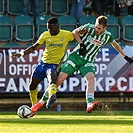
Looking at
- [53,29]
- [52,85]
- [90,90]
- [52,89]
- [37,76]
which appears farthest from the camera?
[37,76]

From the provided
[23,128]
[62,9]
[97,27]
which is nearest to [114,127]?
[23,128]

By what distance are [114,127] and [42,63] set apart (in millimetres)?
3168

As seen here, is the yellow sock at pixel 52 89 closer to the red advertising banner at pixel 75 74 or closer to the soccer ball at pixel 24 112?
the soccer ball at pixel 24 112

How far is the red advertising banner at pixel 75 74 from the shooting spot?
17.2 metres

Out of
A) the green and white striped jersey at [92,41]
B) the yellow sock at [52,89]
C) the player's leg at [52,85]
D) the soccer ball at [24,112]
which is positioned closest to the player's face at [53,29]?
the green and white striped jersey at [92,41]

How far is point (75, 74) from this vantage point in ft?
57.0

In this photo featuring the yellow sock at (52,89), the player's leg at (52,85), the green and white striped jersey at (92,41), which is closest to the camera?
the player's leg at (52,85)

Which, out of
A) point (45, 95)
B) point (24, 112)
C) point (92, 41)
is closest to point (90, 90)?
point (45, 95)

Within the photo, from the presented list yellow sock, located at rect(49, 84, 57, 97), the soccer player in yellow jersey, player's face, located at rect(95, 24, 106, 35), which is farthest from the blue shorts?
player's face, located at rect(95, 24, 106, 35)

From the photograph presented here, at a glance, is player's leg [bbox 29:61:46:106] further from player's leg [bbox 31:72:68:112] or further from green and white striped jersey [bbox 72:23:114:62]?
green and white striped jersey [bbox 72:23:114:62]

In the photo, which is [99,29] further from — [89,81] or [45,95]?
[45,95]

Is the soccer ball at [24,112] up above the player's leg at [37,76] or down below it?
below

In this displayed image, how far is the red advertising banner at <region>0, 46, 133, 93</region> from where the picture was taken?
56.4 ft

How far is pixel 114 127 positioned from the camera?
10398mm
